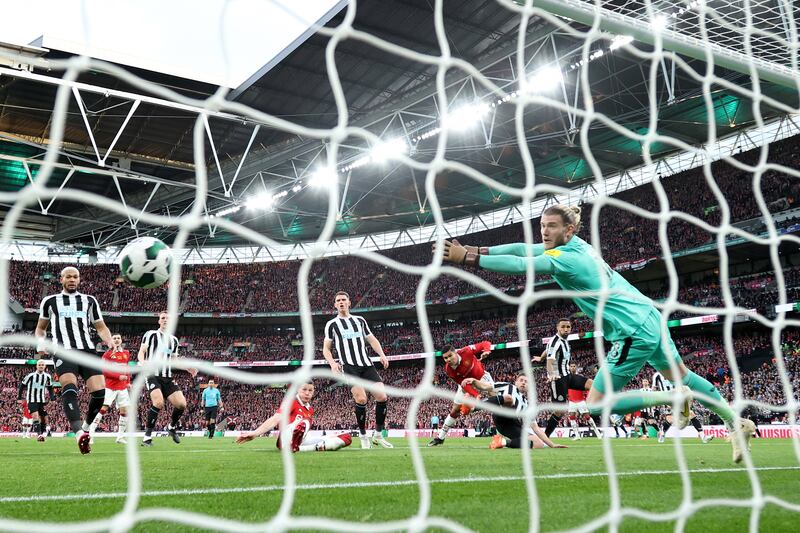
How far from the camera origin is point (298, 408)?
314 inches

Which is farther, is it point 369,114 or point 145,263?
point 369,114

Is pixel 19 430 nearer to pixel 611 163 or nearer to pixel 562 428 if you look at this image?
pixel 562 428

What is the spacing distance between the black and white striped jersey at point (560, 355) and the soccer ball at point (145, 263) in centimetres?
728

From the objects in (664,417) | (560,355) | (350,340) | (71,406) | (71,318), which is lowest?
(664,417)

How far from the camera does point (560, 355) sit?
10.5 m

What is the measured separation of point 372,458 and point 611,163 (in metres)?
27.8

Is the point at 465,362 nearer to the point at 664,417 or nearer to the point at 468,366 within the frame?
the point at 468,366

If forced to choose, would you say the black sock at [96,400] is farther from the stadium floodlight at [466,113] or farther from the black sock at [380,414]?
the stadium floodlight at [466,113]

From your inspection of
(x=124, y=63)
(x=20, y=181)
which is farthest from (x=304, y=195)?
(x=124, y=63)

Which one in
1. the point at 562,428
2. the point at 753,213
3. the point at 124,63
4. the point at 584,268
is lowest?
the point at 562,428

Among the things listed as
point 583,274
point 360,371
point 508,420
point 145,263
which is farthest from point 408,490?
point 360,371

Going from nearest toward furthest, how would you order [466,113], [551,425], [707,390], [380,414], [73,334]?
[707,390] → [73,334] → [380,414] → [551,425] → [466,113]

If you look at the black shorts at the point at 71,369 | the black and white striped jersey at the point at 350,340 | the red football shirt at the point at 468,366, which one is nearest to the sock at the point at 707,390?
the red football shirt at the point at 468,366

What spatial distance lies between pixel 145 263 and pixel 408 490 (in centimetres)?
229
